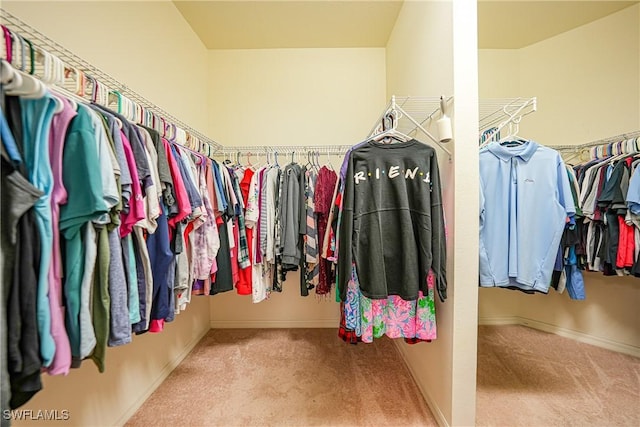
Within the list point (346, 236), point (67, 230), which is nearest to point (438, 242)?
point (346, 236)

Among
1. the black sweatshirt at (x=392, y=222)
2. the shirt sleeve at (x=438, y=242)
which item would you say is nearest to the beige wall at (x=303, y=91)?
the black sweatshirt at (x=392, y=222)

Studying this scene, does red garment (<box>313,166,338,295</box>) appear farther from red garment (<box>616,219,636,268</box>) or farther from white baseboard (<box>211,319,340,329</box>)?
red garment (<box>616,219,636,268</box>)

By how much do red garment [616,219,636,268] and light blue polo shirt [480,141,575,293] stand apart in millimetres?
692

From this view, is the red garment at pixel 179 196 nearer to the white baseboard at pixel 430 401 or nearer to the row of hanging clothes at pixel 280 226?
the row of hanging clothes at pixel 280 226

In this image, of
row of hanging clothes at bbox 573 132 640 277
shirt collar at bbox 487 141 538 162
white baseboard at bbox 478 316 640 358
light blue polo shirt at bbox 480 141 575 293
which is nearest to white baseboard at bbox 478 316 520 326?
white baseboard at bbox 478 316 640 358

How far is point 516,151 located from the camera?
1.21 meters

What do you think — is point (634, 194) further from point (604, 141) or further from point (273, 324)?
point (273, 324)

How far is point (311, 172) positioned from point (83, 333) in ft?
4.84

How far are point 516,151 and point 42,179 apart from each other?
1928mm

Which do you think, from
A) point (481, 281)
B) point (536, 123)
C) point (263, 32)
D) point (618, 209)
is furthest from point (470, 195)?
point (263, 32)

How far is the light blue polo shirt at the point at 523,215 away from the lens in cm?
116

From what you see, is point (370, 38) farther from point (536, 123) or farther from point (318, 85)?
point (536, 123)

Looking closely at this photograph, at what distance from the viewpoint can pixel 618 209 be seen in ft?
4.84

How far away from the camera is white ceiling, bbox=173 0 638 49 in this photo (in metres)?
1.71
